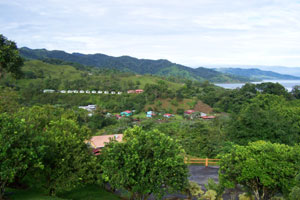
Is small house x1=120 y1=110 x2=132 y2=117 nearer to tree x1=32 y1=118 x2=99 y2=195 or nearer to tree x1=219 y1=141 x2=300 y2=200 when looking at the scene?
tree x1=32 y1=118 x2=99 y2=195

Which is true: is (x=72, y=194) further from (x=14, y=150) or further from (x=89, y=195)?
(x=14, y=150)

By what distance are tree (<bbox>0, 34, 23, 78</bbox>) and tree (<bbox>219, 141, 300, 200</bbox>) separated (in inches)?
618

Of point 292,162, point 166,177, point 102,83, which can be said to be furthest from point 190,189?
point 102,83

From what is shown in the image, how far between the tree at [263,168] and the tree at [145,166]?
103 inches

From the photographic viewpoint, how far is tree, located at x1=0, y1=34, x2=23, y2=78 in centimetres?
1620

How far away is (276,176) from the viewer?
949 cm

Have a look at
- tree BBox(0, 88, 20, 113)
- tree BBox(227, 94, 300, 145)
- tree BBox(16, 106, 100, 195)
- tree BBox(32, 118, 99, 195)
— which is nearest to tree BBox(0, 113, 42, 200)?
tree BBox(16, 106, 100, 195)

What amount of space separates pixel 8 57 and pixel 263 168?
17.4 metres

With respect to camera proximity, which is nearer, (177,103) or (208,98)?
(177,103)

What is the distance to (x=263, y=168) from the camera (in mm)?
9711

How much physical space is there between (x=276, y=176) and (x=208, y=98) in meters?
66.5

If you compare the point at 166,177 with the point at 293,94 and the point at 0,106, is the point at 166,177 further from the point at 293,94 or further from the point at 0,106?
the point at 293,94

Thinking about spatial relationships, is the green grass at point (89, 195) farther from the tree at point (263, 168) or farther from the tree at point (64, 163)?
the tree at point (263, 168)

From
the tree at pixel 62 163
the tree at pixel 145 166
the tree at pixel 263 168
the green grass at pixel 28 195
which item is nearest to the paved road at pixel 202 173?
the tree at pixel 263 168
